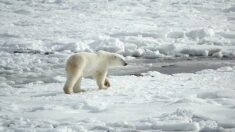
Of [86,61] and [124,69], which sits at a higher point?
[86,61]

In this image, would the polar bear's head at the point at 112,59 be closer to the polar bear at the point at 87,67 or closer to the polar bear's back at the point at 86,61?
the polar bear at the point at 87,67

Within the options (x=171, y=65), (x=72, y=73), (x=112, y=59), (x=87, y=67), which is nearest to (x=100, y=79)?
(x=87, y=67)

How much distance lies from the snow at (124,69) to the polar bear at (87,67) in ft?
0.79

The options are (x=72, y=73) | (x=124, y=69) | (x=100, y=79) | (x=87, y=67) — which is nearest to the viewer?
(x=72, y=73)

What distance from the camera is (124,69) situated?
1138cm

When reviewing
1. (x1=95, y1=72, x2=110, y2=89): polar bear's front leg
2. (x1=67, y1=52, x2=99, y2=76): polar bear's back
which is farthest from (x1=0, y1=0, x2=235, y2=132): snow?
(x1=67, y1=52, x2=99, y2=76): polar bear's back

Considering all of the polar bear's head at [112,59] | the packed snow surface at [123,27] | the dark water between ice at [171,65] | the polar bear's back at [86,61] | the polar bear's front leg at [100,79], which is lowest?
the packed snow surface at [123,27]

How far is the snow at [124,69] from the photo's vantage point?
5125 millimetres

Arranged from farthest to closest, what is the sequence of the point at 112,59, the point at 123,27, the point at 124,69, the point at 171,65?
the point at 123,27
the point at 171,65
the point at 124,69
the point at 112,59

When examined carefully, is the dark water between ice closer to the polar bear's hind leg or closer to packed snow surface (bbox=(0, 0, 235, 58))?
packed snow surface (bbox=(0, 0, 235, 58))

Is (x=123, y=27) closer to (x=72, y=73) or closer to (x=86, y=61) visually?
(x=86, y=61)

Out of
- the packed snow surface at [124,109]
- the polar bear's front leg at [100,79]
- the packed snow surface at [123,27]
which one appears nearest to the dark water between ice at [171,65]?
the packed snow surface at [123,27]

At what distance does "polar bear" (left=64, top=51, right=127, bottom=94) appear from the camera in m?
7.54

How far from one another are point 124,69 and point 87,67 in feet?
11.5
